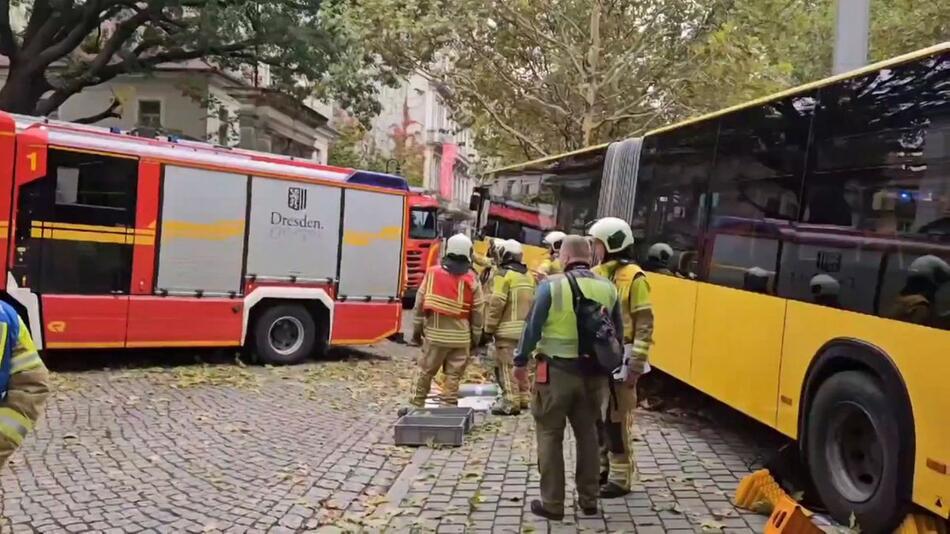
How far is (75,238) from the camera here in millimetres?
10680

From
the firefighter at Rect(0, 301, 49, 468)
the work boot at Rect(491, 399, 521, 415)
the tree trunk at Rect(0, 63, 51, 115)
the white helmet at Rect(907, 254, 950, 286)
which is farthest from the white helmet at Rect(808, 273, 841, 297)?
the tree trunk at Rect(0, 63, 51, 115)

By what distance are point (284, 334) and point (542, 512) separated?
7.78m

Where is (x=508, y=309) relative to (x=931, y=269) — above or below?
below

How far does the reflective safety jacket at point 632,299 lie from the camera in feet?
19.8

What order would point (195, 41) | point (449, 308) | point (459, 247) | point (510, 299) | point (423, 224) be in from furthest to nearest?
point (423, 224) → point (195, 41) → point (510, 299) → point (459, 247) → point (449, 308)

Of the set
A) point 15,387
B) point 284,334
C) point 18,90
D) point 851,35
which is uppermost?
point 851,35

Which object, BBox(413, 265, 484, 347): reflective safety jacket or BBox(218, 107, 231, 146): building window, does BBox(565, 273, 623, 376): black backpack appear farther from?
BBox(218, 107, 231, 146): building window

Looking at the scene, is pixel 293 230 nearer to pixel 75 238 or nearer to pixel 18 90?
pixel 75 238

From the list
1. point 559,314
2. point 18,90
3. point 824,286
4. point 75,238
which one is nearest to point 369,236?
point 75,238

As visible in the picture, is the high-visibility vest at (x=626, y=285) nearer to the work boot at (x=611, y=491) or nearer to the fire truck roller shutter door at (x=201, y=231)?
the work boot at (x=611, y=491)

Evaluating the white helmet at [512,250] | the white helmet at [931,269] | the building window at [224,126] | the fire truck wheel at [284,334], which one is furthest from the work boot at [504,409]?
the building window at [224,126]

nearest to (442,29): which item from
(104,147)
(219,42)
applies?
(219,42)

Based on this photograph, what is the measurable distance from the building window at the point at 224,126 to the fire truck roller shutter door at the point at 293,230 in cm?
1230

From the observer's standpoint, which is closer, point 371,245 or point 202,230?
point 202,230
